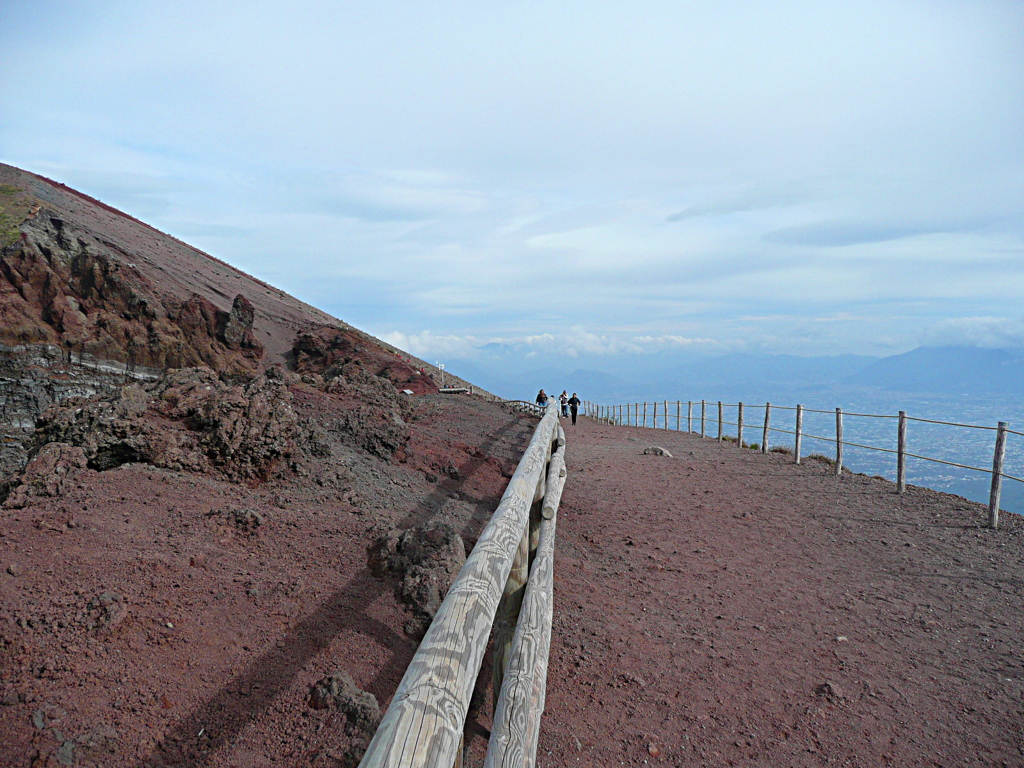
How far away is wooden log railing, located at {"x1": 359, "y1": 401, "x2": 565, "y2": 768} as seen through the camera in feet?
4.73

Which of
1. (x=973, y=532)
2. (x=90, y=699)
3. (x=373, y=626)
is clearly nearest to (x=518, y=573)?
(x=373, y=626)

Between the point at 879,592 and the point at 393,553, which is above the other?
the point at 393,553

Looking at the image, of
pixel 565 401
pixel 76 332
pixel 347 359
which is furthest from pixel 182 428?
pixel 565 401

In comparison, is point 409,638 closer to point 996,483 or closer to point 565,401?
point 996,483

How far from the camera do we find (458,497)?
6.82 metres

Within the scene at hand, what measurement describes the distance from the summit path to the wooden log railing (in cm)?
60

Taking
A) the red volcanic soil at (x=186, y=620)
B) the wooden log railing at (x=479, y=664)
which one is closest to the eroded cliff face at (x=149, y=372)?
the red volcanic soil at (x=186, y=620)

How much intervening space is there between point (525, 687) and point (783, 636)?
290 centimetres

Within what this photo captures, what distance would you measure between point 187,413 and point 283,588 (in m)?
2.97

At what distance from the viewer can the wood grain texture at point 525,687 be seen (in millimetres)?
2314

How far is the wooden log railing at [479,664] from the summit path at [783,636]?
1.98 feet

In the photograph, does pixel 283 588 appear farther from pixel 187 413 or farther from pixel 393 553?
pixel 187 413

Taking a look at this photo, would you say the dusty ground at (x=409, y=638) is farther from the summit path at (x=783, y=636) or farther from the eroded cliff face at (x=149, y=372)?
the eroded cliff face at (x=149, y=372)

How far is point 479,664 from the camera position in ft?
6.30
